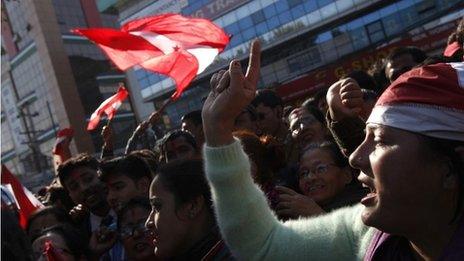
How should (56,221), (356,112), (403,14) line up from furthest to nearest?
(403,14) < (56,221) < (356,112)

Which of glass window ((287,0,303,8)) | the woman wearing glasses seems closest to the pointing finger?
the woman wearing glasses

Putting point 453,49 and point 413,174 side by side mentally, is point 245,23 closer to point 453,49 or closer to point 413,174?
point 453,49

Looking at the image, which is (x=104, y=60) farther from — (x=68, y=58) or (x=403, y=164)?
(x=403, y=164)

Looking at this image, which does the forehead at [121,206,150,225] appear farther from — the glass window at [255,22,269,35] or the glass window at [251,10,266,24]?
the glass window at [251,10,266,24]

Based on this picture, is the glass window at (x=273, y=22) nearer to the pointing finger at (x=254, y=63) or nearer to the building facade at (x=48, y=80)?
the building facade at (x=48, y=80)

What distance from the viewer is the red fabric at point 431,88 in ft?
4.55

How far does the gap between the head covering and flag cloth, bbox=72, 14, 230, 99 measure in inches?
115

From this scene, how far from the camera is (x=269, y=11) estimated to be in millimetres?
32625

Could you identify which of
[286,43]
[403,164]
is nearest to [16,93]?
[286,43]

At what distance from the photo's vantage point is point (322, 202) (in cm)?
274

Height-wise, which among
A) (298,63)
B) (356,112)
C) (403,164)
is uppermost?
(298,63)

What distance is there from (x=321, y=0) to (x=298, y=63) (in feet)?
12.2

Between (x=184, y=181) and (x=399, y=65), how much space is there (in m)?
2.62

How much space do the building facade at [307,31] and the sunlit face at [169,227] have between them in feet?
72.0
